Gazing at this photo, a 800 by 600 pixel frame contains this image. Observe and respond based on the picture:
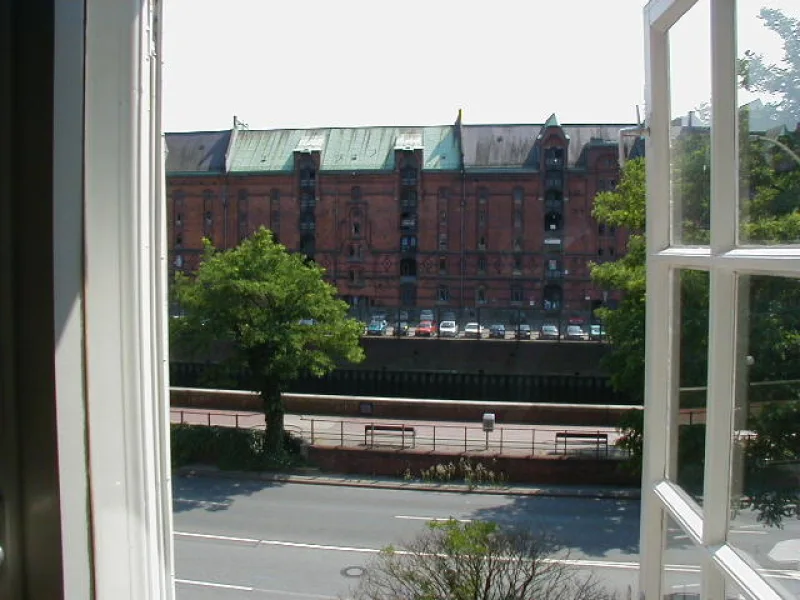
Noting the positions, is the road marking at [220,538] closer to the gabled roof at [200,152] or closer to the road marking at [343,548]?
the road marking at [343,548]

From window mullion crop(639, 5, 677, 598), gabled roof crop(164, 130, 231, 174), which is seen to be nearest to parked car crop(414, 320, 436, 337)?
gabled roof crop(164, 130, 231, 174)

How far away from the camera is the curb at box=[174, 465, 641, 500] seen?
282 inches

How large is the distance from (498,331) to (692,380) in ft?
50.7

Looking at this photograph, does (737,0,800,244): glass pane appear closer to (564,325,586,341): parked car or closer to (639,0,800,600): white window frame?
(639,0,800,600): white window frame

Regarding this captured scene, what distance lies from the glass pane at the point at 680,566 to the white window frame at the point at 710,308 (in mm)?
13

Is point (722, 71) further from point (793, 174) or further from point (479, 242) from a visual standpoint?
point (479, 242)

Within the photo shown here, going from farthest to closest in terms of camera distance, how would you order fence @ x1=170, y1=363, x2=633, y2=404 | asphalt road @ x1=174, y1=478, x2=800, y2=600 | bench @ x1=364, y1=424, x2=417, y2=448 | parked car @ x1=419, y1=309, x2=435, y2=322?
1. parked car @ x1=419, y1=309, x2=435, y2=322
2. fence @ x1=170, y1=363, x2=633, y2=404
3. bench @ x1=364, y1=424, x2=417, y2=448
4. asphalt road @ x1=174, y1=478, x2=800, y2=600

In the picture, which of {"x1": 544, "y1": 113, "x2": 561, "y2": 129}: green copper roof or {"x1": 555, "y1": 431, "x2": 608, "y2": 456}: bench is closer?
{"x1": 555, "y1": 431, "x2": 608, "y2": 456}: bench

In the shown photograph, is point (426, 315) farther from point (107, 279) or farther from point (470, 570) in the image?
point (107, 279)

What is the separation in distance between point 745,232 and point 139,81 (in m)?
0.57

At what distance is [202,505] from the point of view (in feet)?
21.9

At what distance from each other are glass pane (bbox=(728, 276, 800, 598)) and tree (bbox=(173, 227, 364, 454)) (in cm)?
704

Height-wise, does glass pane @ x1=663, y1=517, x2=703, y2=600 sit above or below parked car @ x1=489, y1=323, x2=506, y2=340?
above

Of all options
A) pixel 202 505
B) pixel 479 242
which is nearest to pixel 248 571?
pixel 202 505
